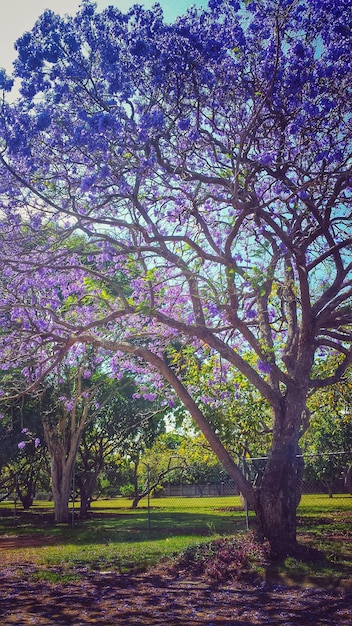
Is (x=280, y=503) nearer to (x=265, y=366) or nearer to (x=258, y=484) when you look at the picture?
(x=258, y=484)

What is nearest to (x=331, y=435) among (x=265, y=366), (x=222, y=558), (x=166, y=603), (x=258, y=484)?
(x=258, y=484)

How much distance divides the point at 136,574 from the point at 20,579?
164cm

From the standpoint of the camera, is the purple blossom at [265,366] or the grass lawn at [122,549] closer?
the grass lawn at [122,549]

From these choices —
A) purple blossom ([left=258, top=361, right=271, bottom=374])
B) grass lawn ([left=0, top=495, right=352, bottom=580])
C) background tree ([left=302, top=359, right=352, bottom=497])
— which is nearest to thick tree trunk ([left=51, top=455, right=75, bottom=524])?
grass lawn ([left=0, top=495, right=352, bottom=580])

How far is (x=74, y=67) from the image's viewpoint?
700 centimetres

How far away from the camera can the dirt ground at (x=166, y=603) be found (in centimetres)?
526

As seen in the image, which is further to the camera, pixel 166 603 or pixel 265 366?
pixel 265 366

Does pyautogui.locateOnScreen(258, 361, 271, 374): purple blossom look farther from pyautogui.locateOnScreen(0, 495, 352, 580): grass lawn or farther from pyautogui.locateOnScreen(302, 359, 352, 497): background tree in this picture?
pyautogui.locateOnScreen(0, 495, 352, 580): grass lawn

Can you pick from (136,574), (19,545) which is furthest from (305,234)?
(19,545)

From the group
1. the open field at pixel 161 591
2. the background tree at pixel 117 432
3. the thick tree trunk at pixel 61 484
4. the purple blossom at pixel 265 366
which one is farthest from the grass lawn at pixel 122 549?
the background tree at pixel 117 432

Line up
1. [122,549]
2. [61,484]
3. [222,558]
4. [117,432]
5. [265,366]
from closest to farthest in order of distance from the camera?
1. [222,558]
2. [265,366]
3. [122,549]
4. [61,484]
5. [117,432]

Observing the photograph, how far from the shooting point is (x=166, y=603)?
6.01 m

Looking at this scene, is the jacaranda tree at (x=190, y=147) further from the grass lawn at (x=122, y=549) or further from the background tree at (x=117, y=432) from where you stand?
the background tree at (x=117, y=432)

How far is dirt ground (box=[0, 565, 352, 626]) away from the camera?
5258 millimetres
